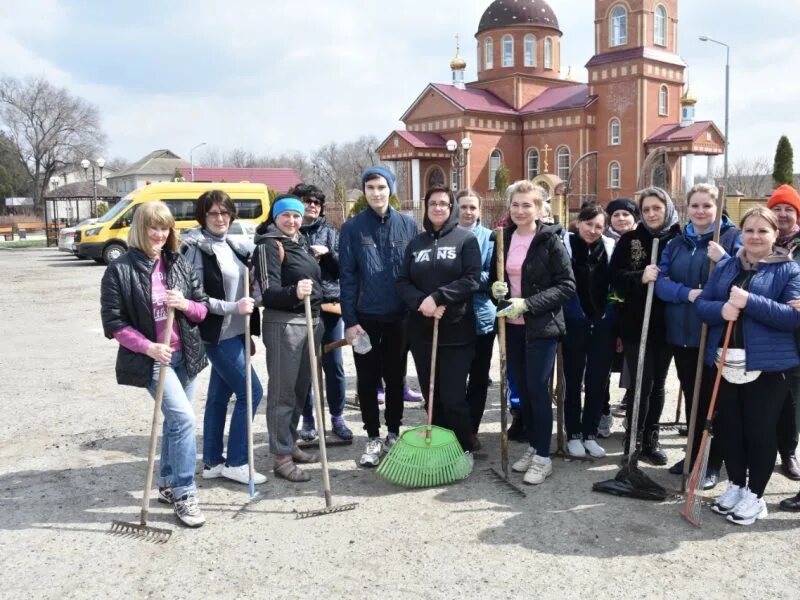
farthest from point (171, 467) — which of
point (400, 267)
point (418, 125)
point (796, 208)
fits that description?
point (418, 125)

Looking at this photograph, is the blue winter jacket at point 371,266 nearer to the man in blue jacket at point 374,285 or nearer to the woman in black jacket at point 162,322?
the man in blue jacket at point 374,285

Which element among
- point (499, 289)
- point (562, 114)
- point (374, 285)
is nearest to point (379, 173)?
point (374, 285)

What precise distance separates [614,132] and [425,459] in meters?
32.9

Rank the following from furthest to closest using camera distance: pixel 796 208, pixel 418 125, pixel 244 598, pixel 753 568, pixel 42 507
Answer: pixel 418 125 → pixel 796 208 → pixel 42 507 → pixel 753 568 → pixel 244 598

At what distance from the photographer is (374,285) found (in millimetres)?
4766

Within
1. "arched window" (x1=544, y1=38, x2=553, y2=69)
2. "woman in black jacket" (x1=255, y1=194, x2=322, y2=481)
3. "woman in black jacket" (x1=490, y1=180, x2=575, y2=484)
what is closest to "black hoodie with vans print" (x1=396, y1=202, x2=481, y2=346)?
"woman in black jacket" (x1=490, y1=180, x2=575, y2=484)

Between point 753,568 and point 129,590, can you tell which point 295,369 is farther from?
point 753,568

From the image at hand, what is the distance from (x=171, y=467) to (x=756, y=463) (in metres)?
3.34

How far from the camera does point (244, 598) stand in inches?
125

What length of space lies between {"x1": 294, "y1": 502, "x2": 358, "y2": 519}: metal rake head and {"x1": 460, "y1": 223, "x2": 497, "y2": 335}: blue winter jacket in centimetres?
155

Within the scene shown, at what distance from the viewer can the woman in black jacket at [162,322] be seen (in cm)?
380

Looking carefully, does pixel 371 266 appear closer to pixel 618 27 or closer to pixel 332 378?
pixel 332 378

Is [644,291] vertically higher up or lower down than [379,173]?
lower down

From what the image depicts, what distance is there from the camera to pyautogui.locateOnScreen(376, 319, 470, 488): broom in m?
4.42
